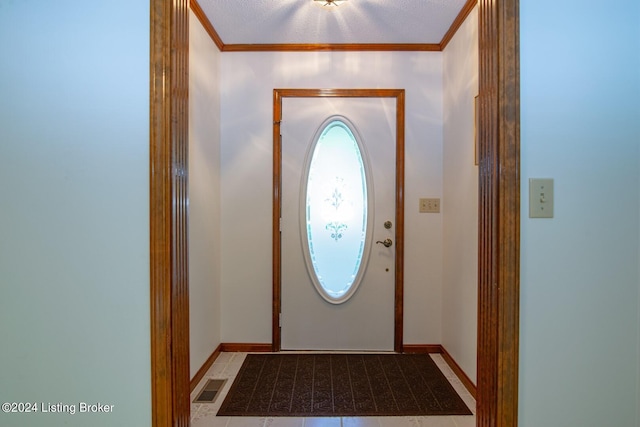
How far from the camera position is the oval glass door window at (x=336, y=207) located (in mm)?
2875

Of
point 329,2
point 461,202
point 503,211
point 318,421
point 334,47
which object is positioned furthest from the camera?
point 334,47

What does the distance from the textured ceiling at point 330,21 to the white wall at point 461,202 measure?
22cm

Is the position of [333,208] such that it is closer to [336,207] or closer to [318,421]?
[336,207]

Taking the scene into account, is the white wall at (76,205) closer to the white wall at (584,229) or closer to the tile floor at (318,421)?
the tile floor at (318,421)

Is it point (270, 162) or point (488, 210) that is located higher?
point (270, 162)

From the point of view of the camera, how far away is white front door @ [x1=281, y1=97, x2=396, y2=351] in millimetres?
2854

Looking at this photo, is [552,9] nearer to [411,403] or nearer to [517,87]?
[517,87]

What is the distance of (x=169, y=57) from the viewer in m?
1.11

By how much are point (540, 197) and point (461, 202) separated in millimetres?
1374

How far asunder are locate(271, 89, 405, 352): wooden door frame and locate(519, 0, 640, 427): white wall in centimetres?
173

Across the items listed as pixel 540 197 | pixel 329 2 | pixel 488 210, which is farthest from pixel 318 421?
pixel 329 2

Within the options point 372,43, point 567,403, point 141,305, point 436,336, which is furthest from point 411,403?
point 372,43

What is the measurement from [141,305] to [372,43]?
250cm

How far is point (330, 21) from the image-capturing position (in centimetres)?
248
